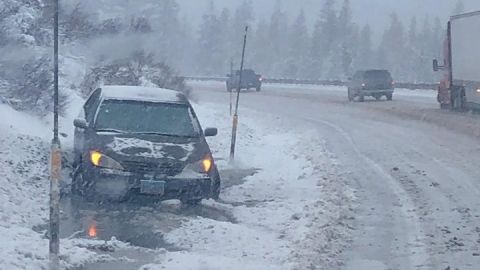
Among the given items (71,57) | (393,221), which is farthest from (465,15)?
(393,221)

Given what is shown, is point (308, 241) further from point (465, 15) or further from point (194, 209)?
point (465, 15)

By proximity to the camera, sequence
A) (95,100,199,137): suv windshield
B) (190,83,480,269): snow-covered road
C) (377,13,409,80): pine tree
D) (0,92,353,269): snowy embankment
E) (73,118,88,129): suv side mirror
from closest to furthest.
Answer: (0,92,353,269): snowy embankment < (190,83,480,269): snow-covered road < (73,118,88,129): suv side mirror < (95,100,199,137): suv windshield < (377,13,409,80): pine tree

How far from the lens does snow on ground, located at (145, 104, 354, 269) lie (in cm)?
868

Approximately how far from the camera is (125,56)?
23766 mm

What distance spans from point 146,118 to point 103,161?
4.99 feet

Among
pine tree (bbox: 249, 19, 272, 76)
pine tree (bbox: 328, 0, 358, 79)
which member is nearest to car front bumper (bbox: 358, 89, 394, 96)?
pine tree (bbox: 328, 0, 358, 79)

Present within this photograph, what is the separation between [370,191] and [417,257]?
440 cm

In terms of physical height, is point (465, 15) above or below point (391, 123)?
above

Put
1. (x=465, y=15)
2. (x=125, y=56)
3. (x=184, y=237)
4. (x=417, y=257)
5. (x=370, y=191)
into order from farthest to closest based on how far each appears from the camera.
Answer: (x=465, y=15), (x=125, y=56), (x=370, y=191), (x=184, y=237), (x=417, y=257)

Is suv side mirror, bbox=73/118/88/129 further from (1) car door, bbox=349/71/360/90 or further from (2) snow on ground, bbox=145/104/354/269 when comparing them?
(1) car door, bbox=349/71/360/90

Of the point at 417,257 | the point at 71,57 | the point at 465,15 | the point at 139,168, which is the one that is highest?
the point at 465,15

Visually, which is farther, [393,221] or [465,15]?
[465,15]

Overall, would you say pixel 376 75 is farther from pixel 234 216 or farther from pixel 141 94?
pixel 234 216

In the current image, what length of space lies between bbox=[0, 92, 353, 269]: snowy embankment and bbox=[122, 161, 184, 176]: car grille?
819 millimetres
